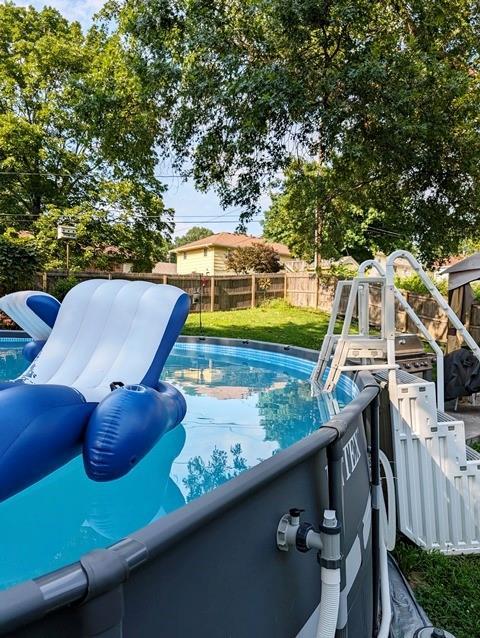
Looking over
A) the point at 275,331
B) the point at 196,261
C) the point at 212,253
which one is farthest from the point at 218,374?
the point at 196,261

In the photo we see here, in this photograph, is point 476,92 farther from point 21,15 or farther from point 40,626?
point 21,15

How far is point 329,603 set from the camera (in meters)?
1.24

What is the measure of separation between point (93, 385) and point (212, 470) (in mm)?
1224

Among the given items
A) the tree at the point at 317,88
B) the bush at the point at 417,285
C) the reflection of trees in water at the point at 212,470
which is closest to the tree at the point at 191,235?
the bush at the point at 417,285

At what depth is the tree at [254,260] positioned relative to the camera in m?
19.2

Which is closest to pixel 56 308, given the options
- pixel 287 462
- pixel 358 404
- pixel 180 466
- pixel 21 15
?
pixel 180 466

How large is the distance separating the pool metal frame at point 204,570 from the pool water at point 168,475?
5.60ft

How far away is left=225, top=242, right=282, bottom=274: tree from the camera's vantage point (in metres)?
19.2

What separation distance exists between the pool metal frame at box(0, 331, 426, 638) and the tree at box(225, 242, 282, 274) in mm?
17683

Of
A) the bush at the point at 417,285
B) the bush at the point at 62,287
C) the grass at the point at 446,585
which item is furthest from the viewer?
Answer: the bush at the point at 62,287

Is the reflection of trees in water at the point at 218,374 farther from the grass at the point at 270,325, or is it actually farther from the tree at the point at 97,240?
the tree at the point at 97,240

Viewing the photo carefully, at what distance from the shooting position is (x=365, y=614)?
1935 millimetres

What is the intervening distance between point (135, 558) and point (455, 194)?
858 cm

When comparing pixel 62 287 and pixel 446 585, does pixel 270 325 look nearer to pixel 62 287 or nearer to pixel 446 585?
pixel 62 287
